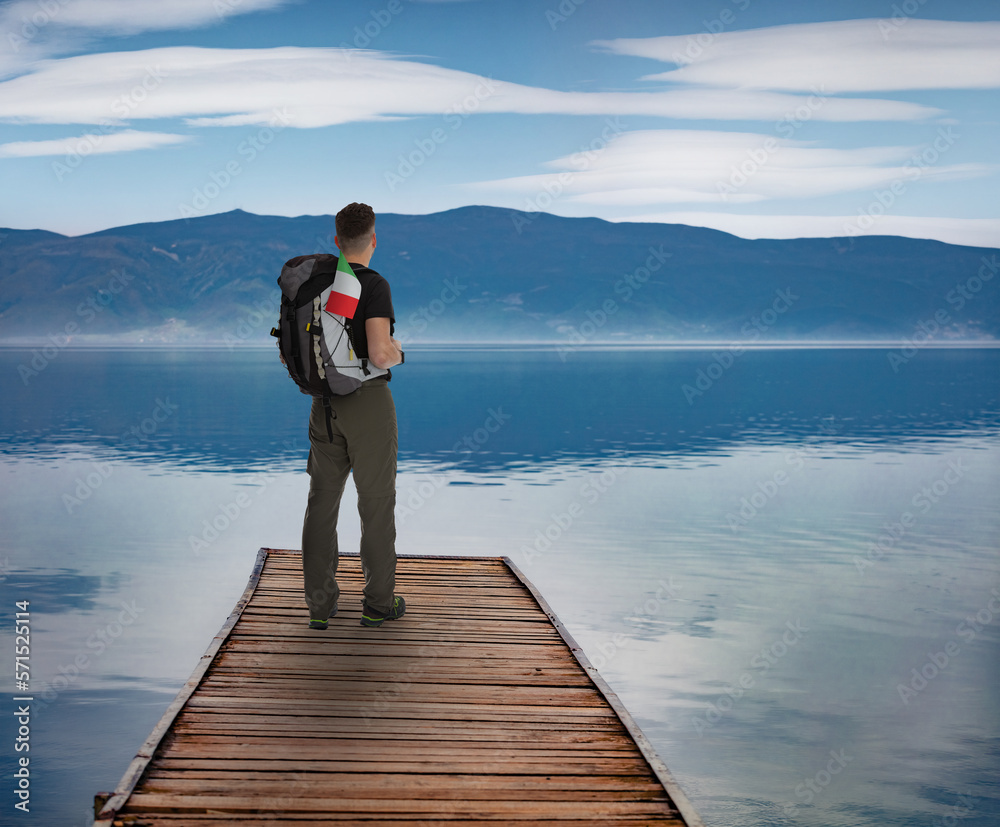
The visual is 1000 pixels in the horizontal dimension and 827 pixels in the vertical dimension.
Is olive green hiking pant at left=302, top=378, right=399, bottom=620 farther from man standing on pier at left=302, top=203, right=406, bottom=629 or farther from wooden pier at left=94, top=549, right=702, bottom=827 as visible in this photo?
wooden pier at left=94, top=549, right=702, bottom=827

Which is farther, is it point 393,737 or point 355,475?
point 355,475

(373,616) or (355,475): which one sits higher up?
(355,475)

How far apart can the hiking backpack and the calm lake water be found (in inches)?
158

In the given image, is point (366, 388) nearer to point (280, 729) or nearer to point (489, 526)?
point (280, 729)

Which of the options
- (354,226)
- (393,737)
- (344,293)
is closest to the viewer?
(393,737)

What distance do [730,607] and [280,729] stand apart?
9531 millimetres

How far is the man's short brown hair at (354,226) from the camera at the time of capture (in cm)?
602

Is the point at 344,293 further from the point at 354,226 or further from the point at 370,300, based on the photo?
the point at 354,226

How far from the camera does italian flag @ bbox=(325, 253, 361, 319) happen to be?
589 centimetres

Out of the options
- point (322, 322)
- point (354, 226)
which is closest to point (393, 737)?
point (322, 322)

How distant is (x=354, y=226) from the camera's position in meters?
6.03

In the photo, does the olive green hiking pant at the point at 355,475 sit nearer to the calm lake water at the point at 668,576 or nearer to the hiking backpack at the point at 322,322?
the hiking backpack at the point at 322,322

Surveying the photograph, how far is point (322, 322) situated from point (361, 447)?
821 millimetres

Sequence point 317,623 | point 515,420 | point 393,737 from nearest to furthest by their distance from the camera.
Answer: point 393,737 < point 317,623 < point 515,420
